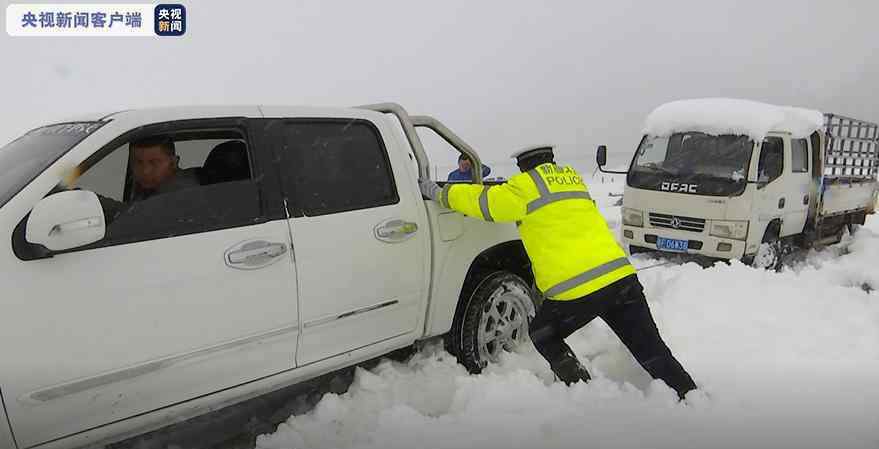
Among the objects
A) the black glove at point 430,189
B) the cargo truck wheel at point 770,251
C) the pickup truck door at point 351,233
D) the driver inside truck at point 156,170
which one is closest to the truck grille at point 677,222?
the cargo truck wheel at point 770,251

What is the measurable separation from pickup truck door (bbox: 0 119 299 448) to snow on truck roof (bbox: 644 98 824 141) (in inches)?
259

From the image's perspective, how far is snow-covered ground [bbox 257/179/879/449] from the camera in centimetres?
289

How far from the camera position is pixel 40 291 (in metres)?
2.15

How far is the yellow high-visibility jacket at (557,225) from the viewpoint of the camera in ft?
10.5

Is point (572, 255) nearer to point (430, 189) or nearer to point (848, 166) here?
point (430, 189)

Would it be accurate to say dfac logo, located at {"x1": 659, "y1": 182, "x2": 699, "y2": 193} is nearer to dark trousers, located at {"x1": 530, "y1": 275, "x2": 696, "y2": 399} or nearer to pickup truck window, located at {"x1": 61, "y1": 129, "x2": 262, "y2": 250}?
dark trousers, located at {"x1": 530, "y1": 275, "x2": 696, "y2": 399}

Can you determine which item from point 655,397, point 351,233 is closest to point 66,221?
point 351,233

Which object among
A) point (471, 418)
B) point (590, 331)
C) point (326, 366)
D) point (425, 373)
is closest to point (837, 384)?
point (590, 331)

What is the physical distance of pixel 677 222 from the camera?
7.54 m

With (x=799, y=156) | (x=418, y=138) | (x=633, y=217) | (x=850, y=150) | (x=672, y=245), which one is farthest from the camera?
(x=850, y=150)

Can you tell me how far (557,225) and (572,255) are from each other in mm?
187

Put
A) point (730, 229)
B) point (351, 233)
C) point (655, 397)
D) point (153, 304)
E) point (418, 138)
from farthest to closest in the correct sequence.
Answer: point (730, 229)
point (418, 138)
point (655, 397)
point (351, 233)
point (153, 304)

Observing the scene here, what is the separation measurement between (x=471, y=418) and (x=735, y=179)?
5.64 meters

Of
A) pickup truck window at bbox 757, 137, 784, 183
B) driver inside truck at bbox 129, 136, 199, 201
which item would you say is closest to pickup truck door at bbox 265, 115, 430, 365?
driver inside truck at bbox 129, 136, 199, 201
